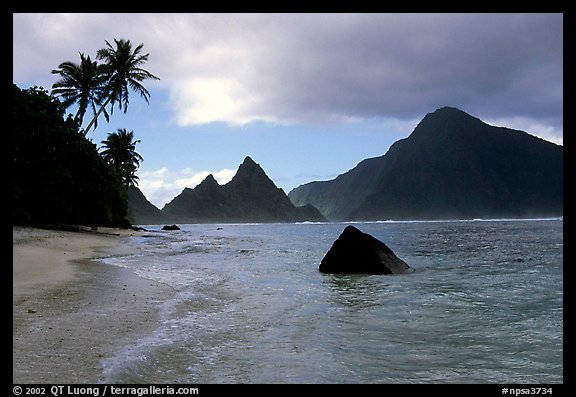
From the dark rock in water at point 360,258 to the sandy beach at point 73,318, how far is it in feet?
24.0

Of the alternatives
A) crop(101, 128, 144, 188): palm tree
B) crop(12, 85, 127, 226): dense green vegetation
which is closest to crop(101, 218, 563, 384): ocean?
crop(12, 85, 127, 226): dense green vegetation

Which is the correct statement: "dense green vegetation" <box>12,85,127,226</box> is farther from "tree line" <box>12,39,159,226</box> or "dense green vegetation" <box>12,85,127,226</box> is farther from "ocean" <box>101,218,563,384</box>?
"ocean" <box>101,218,563,384</box>

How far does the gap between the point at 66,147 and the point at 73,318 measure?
2829 cm

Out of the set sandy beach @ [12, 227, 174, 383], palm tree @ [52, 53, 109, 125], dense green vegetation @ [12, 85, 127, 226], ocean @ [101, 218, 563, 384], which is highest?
palm tree @ [52, 53, 109, 125]

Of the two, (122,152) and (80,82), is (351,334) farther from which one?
(122,152)

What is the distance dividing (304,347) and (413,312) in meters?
3.53

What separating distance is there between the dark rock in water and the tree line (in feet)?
65.3

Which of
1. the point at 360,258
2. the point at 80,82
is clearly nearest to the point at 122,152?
the point at 80,82

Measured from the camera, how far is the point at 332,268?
1503 cm

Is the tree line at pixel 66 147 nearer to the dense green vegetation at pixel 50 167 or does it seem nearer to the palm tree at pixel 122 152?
the dense green vegetation at pixel 50 167

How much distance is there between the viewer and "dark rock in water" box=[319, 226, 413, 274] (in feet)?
47.4

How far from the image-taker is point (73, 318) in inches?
233
